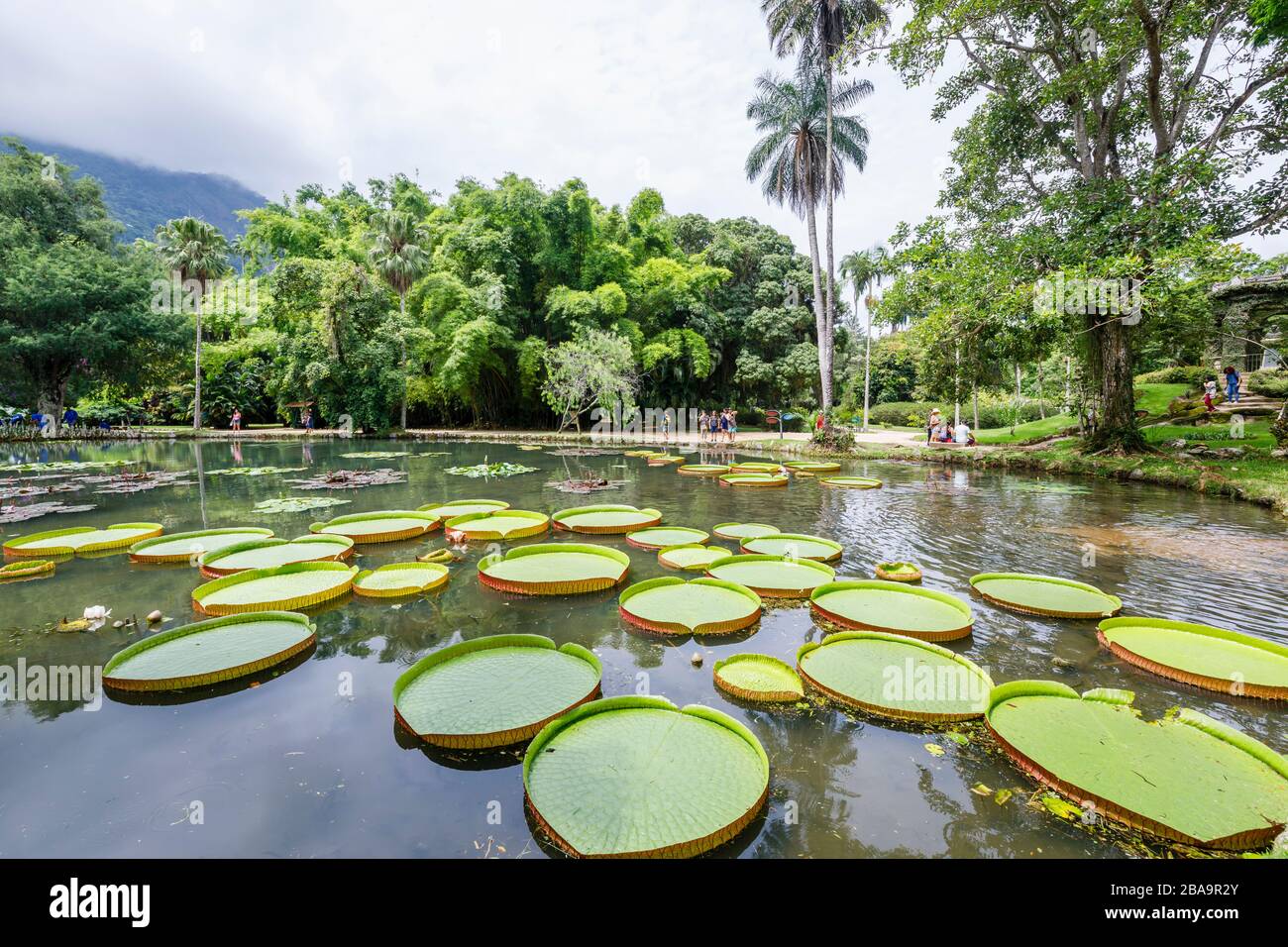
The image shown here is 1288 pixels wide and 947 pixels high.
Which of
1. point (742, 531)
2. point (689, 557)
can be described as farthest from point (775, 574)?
point (742, 531)

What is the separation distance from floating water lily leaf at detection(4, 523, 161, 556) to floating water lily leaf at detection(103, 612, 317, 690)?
407cm

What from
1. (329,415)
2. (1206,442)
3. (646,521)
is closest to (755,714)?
(646,521)

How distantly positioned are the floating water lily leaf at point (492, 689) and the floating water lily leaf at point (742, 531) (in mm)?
3888

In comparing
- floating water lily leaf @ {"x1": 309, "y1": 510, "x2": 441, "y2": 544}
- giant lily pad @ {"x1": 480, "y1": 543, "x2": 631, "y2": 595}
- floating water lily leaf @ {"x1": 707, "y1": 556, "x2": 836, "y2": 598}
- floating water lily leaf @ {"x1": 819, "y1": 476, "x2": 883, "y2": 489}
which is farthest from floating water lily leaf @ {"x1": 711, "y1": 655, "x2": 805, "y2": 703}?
floating water lily leaf @ {"x1": 819, "y1": 476, "x2": 883, "y2": 489}

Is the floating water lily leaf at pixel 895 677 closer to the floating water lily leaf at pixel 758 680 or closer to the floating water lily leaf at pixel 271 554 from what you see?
the floating water lily leaf at pixel 758 680

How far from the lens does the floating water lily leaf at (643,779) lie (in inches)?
83.7

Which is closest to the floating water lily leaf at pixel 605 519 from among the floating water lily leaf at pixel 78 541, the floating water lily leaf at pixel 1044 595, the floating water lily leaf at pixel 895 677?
A: the floating water lily leaf at pixel 895 677

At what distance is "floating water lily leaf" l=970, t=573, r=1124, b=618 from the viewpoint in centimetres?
459

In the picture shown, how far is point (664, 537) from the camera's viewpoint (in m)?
7.08

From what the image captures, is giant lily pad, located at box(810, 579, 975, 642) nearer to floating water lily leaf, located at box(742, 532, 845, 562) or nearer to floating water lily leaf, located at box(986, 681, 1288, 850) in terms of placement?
floating water lily leaf, located at box(986, 681, 1288, 850)
